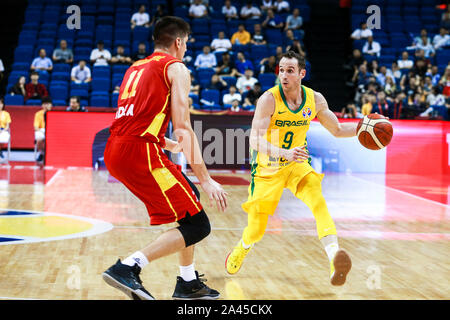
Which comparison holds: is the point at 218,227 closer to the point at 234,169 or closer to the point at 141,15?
the point at 234,169

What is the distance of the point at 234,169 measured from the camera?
1401 cm

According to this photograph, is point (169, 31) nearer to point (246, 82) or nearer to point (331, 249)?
point (331, 249)

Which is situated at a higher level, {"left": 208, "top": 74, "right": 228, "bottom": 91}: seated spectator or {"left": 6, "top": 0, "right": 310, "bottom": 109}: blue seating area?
{"left": 6, "top": 0, "right": 310, "bottom": 109}: blue seating area

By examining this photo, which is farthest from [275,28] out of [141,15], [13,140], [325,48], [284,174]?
[284,174]

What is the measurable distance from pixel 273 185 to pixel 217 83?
37.3ft

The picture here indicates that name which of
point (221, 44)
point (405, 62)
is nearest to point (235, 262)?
point (221, 44)

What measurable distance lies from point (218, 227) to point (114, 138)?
11.7 feet

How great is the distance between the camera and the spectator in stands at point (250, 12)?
61.7 feet

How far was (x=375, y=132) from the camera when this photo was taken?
5.05 metres

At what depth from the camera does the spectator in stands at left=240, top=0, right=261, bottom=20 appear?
1880 centimetres

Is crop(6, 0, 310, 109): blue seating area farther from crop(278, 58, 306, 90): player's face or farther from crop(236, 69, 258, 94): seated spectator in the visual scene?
crop(278, 58, 306, 90): player's face

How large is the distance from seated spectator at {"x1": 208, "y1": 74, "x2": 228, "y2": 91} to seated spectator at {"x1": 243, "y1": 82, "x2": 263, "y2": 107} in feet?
3.11

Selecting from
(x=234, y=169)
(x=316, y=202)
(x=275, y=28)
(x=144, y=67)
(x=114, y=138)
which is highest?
(x=275, y=28)

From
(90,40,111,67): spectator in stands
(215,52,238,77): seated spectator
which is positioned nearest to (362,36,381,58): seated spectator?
(215,52,238,77): seated spectator
